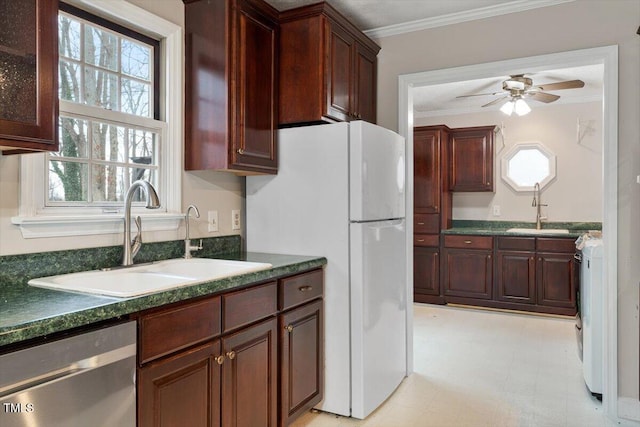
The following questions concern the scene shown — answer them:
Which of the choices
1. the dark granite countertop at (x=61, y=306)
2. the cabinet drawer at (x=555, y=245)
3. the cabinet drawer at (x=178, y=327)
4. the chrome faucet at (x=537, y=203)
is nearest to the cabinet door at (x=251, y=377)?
Answer: the cabinet drawer at (x=178, y=327)

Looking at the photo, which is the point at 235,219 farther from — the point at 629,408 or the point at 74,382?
the point at 629,408

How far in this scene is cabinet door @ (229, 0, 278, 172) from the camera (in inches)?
90.8

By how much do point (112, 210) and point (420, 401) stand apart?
206 centimetres

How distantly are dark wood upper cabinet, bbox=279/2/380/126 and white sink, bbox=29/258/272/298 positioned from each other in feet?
3.17

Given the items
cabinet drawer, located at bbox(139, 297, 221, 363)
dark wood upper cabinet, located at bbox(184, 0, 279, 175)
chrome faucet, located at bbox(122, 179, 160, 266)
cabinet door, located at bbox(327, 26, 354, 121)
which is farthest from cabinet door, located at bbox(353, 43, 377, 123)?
cabinet drawer, located at bbox(139, 297, 221, 363)

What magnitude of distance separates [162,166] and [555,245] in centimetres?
403

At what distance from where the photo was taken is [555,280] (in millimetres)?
4652

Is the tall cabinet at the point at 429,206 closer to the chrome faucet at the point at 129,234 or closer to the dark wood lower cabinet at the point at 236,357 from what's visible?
the dark wood lower cabinet at the point at 236,357

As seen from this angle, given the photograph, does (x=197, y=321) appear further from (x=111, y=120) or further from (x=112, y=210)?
(x=111, y=120)

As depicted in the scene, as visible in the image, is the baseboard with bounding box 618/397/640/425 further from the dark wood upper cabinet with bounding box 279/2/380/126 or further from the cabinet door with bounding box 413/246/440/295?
the cabinet door with bounding box 413/246/440/295

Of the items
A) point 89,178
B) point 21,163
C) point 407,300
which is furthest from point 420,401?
point 21,163

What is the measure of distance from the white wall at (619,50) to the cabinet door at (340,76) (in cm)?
69

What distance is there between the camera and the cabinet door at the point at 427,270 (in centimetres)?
521

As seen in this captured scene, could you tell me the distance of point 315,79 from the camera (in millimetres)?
2582
